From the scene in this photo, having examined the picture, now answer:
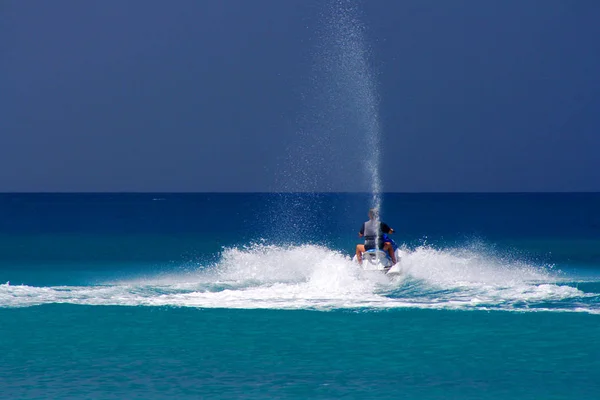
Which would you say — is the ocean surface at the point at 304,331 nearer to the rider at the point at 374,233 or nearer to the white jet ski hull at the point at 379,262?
the white jet ski hull at the point at 379,262

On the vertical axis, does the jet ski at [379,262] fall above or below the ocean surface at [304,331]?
above

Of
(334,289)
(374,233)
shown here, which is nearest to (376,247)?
(374,233)

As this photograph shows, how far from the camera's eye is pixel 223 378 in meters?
14.0

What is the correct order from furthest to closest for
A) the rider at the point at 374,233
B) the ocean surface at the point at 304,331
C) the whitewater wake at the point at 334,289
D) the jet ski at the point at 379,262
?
1. the rider at the point at 374,233
2. the jet ski at the point at 379,262
3. the whitewater wake at the point at 334,289
4. the ocean surface at the point at 304,331

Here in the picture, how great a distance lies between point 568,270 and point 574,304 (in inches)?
418

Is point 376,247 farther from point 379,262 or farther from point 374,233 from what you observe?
point 379,262

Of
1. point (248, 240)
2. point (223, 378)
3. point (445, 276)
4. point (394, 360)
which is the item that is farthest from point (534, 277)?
point (248, 240)

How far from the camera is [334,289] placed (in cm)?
2230

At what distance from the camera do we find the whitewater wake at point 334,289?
20562 millimetres

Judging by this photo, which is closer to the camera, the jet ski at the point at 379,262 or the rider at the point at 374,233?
the jet ski at the point at 379,262

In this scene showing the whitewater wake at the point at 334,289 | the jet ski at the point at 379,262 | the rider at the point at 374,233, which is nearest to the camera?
the whitewater wake at the point at 334,289

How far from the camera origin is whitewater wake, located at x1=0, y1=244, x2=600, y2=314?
67.5 ft

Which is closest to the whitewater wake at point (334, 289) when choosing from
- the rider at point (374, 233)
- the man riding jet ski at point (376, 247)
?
the man riding jet ski at point (376, 247)

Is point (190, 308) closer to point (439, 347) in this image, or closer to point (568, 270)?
point (439, 347)
